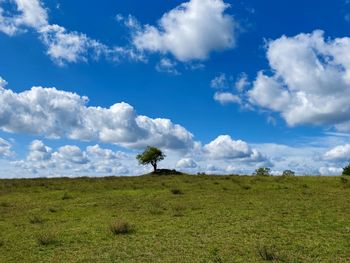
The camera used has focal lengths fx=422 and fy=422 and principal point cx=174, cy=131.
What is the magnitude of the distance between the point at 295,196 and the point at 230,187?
939cm

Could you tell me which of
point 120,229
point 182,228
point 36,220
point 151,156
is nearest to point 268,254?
point 182,228

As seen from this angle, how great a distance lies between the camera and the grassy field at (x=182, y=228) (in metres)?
Answer: 16.6

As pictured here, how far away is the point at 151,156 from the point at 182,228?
6860 centimetres

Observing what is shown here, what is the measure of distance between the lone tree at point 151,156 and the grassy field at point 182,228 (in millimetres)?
50859

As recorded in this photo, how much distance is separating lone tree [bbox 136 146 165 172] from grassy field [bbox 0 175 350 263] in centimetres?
5086

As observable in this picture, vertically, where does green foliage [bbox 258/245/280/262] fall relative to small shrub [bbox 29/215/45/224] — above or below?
below

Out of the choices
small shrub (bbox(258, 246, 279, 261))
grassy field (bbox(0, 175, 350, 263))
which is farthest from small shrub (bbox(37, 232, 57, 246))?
small shrub (bbox(258, 246, 279, 261))

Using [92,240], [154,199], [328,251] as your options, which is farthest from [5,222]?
[328,251]

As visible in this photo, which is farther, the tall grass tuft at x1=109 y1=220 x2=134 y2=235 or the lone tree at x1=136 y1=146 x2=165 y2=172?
the lone tree at x1=136 y1=146 x2=165 y2=172

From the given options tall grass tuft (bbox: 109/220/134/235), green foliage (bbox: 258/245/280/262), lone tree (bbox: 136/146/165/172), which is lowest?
green foliage (bbox: 258/245/280/262)

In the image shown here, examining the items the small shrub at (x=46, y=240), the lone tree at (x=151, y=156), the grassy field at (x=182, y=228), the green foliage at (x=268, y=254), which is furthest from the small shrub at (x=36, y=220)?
the lone tree at (x=151, y=156)

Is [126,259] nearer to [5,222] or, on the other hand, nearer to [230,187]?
[5,222]

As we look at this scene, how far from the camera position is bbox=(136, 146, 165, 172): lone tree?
90125 millimetres

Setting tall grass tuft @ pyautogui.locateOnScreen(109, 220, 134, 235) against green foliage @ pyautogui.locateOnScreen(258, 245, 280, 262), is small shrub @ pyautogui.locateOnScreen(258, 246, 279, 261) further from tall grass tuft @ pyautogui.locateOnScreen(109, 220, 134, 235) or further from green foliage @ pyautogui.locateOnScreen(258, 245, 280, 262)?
tall grass tuft @ pyautogui.locateOnScreen(109, 220, 134, 235)
